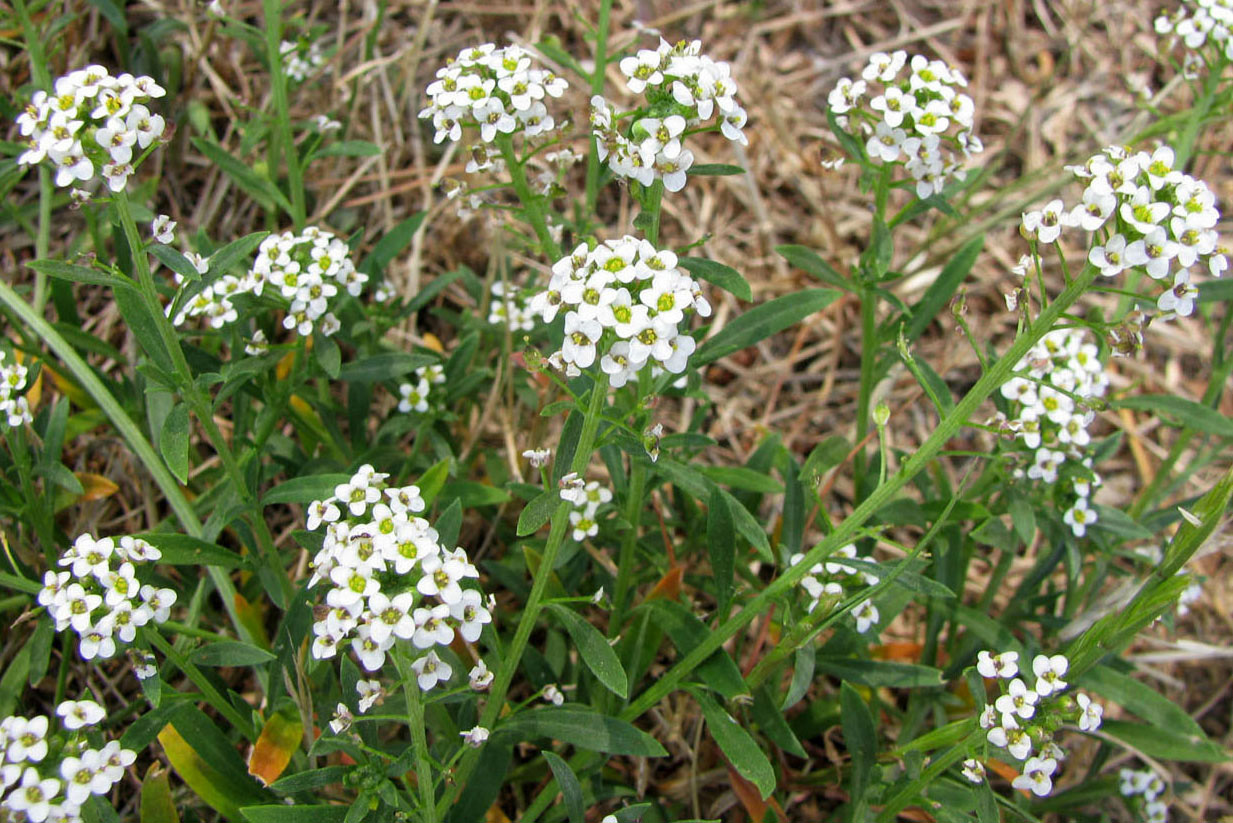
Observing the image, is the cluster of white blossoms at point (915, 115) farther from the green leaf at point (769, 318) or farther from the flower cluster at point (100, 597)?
the flower cluster at point (100, 597)

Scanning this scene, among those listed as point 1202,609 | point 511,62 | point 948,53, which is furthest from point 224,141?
point 1202,609

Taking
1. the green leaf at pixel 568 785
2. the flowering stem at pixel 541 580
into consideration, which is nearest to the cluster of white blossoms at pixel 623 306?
the flowering stem at pixel 541 580

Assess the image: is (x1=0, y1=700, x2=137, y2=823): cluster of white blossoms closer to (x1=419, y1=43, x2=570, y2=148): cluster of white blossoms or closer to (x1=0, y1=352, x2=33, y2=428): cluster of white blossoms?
(x1=0, y1=352, x2=33, y2=428): cluster of white blossoms

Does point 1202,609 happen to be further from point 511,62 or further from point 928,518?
point 511,62

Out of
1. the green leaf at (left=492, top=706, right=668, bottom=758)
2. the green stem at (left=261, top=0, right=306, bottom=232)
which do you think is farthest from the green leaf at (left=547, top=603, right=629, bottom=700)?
the green stem at (left=261, top=0, right=306, bottom=232)

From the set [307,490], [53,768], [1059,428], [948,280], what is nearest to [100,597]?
[53,768]

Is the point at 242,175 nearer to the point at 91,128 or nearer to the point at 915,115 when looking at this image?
the point at 91,128
